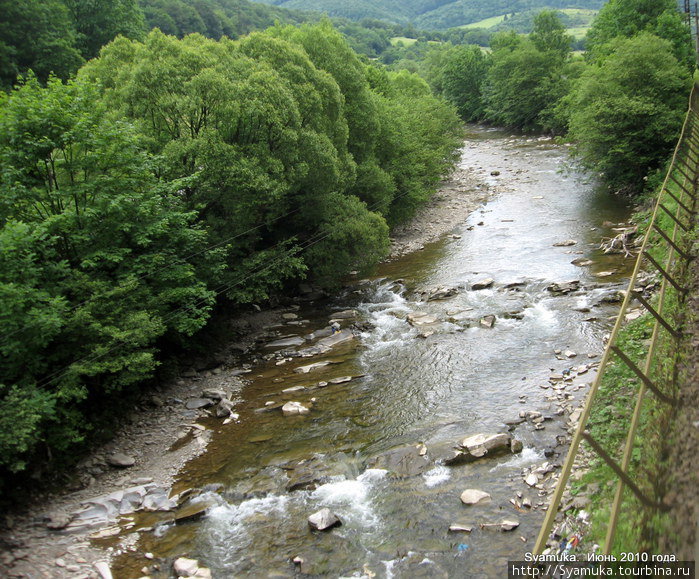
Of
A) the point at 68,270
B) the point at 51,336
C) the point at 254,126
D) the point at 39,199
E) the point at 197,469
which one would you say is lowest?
the point at 197,469

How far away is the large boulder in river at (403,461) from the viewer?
12500 mm

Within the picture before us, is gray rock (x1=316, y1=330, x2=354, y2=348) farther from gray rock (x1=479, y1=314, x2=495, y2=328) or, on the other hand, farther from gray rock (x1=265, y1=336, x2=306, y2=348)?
gray rock (x1=479, y1=314, x2=495, y2=328)

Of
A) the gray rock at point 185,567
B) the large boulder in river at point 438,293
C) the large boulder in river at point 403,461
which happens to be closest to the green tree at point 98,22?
the large boulder in river at point 438,293

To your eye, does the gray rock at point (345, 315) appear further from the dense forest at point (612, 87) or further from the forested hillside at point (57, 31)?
the dense forest at point (612, 87)

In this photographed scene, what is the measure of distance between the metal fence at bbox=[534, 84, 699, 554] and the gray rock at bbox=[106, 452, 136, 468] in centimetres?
1088

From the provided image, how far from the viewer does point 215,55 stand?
22500 mm

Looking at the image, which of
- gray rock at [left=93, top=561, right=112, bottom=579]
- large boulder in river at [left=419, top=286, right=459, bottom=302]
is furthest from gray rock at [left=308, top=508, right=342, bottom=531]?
large boulder in river at [left=419, top=286, right=459, bottom=302]

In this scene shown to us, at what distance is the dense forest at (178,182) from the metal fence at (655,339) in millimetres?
10865

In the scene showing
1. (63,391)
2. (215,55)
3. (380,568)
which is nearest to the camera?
(380,568)

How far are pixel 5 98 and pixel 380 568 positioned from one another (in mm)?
17213

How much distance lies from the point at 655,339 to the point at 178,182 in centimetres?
1508

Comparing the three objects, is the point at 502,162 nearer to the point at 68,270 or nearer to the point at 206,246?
the point at 206,246

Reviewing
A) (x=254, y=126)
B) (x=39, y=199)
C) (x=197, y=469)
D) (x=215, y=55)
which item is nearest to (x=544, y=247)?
(x=254, y=126)

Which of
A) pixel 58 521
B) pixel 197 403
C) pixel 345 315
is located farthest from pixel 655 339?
pixel 345 315
